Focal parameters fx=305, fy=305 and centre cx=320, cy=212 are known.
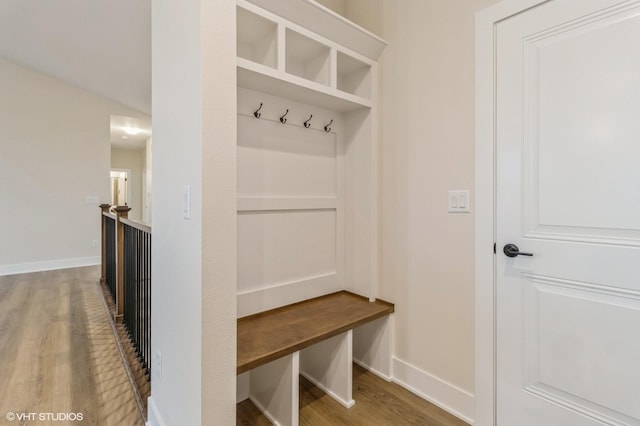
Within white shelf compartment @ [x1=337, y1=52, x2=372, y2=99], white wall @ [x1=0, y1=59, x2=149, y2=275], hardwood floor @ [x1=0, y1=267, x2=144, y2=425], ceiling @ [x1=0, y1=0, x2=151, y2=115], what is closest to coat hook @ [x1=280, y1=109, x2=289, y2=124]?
white shelf compartment @ [x1=337, y1=52, x2=372, y2=99]

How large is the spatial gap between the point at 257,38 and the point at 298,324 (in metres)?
1.66

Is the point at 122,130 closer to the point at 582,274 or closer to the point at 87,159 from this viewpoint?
the point at 87,159

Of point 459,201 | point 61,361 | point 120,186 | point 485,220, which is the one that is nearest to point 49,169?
point 61,361

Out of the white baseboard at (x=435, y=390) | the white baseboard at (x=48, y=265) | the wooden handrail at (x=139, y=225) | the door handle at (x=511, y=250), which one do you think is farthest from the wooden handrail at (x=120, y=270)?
the white baseboard at (x=48, y=265)

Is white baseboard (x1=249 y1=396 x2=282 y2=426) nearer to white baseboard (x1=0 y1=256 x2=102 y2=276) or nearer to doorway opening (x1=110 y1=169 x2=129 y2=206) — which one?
white baseboard (x1=0 y1=256 x2=102 y2=276)

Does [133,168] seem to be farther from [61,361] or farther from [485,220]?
[485,220]

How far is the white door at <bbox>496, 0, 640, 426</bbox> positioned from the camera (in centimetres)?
118

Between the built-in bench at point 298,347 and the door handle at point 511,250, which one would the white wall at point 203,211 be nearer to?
the built-in bench at point 298,347

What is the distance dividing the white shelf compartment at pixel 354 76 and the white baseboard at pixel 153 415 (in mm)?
2202

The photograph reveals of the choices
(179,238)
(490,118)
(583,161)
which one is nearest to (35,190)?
(179,238)

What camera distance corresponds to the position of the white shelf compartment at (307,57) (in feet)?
5.83

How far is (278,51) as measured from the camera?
1623mm

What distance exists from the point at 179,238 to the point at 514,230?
5.02 feet

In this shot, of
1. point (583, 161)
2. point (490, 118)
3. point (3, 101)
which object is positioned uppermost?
point (3, 101)
